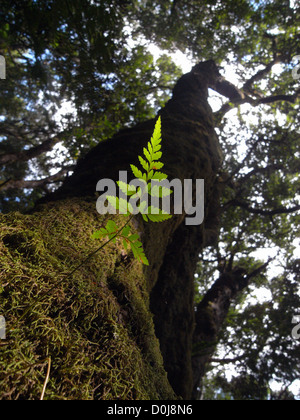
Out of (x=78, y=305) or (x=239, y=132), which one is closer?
→ (x=78, y=305)

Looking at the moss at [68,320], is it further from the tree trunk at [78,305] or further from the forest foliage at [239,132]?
the forest foliage at [239,132]

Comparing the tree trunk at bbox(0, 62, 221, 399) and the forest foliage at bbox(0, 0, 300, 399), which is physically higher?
the forest foliage at bbox(0, 0, 300, 399)

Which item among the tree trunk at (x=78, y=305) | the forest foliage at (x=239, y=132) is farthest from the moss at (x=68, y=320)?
the forest foliage at (x=239, y=132)

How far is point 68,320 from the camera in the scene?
0.99 m

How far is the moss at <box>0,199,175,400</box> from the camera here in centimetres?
77

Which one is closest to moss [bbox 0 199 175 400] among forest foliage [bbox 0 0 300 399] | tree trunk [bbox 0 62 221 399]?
tree trunk [bbox 0 62 221 399]

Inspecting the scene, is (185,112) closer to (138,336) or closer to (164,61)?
(138,336)

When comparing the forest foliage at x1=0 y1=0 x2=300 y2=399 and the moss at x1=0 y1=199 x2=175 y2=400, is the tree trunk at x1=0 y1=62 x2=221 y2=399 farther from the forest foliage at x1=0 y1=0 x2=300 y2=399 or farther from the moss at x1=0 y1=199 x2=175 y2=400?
the forest foliage at x1=0 y1=0 x2=300 y2=399

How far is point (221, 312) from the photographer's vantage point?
5.46 m

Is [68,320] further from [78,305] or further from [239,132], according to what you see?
[239,132]

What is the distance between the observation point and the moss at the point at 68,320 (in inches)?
30.3

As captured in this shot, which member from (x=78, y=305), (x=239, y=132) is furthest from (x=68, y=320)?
(x=239, y=132)
